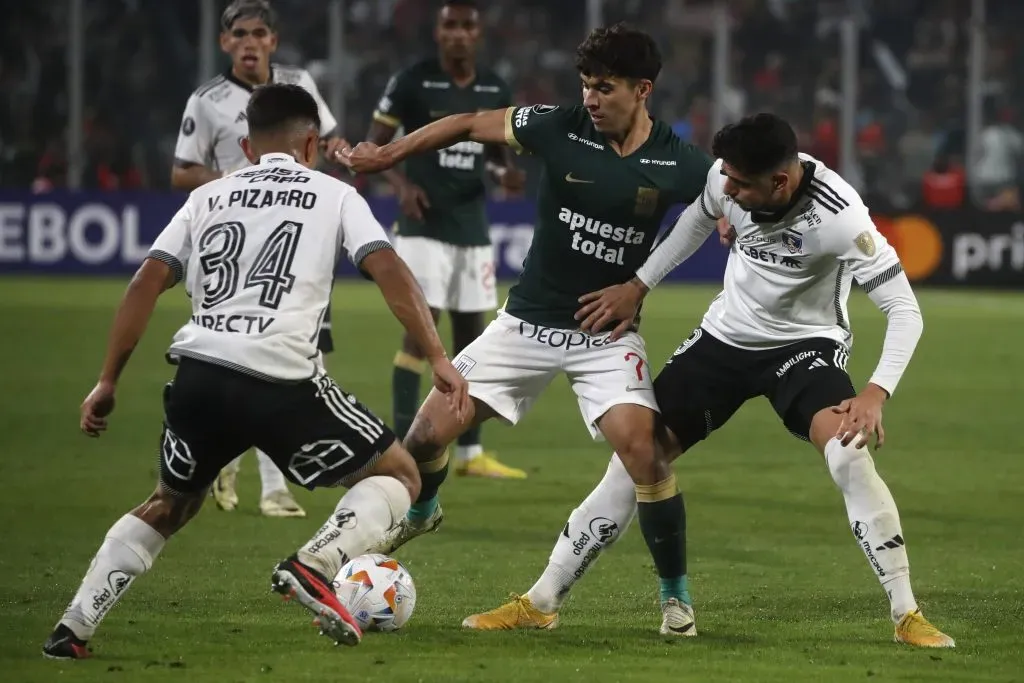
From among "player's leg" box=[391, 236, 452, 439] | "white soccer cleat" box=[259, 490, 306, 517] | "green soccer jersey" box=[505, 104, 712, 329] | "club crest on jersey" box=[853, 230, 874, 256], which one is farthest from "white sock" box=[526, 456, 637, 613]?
"player's leg" box=[391, 236, 452, 439]

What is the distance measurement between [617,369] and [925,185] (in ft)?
61.4

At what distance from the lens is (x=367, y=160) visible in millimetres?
6602

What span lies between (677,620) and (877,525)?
79 centimetres

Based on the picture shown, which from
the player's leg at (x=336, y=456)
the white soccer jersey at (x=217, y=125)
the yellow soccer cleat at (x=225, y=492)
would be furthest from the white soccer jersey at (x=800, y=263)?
the yellow soccer cleat at (x=225, y=492)

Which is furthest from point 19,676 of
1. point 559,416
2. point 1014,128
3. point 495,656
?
point 1014,128

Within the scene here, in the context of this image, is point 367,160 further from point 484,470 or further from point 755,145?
point 484,470

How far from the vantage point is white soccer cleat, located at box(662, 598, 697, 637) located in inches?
246

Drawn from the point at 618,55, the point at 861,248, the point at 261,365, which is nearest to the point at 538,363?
the point at 618,55

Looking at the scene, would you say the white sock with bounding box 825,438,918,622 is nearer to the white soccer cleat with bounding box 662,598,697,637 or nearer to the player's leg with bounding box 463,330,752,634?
the player's leg with bounding box 463,330,752,634

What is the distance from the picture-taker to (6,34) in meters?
24.0

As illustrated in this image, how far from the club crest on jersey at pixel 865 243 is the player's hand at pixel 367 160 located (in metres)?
1.75

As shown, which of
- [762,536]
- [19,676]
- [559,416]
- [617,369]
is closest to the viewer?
[19,676]

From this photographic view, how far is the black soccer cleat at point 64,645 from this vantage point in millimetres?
5570

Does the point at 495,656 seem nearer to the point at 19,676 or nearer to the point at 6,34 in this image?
the point at 19,676
